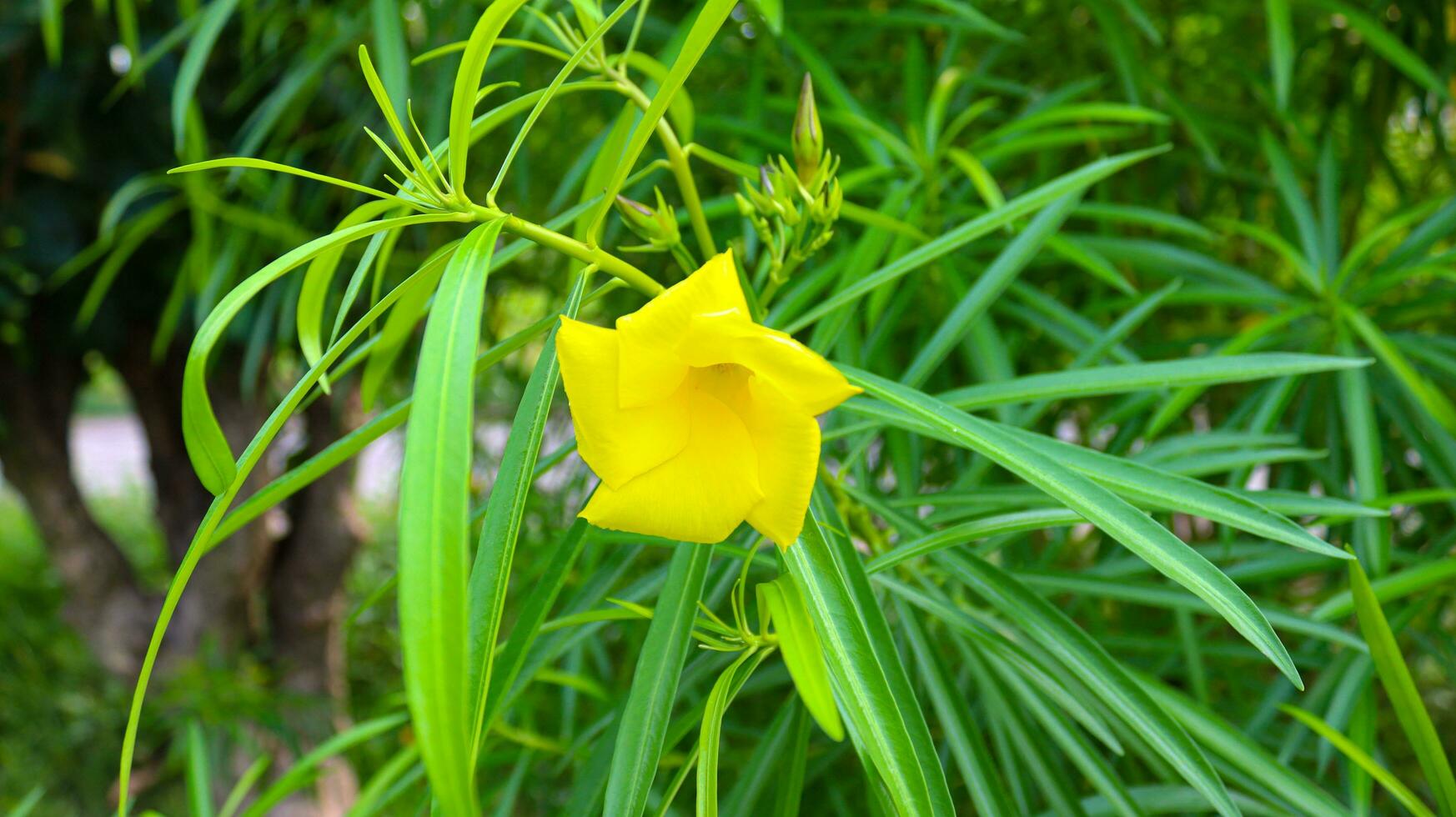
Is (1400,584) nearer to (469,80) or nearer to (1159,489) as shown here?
(1159,489)

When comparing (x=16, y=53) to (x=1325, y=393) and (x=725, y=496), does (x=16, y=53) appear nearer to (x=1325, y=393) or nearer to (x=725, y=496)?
(x=725, y=496)

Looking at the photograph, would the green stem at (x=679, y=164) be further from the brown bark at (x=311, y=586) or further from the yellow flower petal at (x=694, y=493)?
the brown bark at (x=311, y=586)

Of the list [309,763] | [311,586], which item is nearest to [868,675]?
[309,763]

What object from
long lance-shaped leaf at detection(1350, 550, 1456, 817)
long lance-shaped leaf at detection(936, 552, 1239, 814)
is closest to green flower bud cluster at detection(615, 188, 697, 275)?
long lance-shaped leaf at detection(936, 552, 1239, 814)

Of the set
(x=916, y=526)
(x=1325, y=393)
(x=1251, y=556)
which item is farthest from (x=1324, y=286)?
(x=916, y=526)

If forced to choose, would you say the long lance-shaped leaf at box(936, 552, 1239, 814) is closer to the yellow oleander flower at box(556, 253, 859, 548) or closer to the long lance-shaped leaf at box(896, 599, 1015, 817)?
the long lance-shaped leaf at box(896, 599, 1015, 817)
